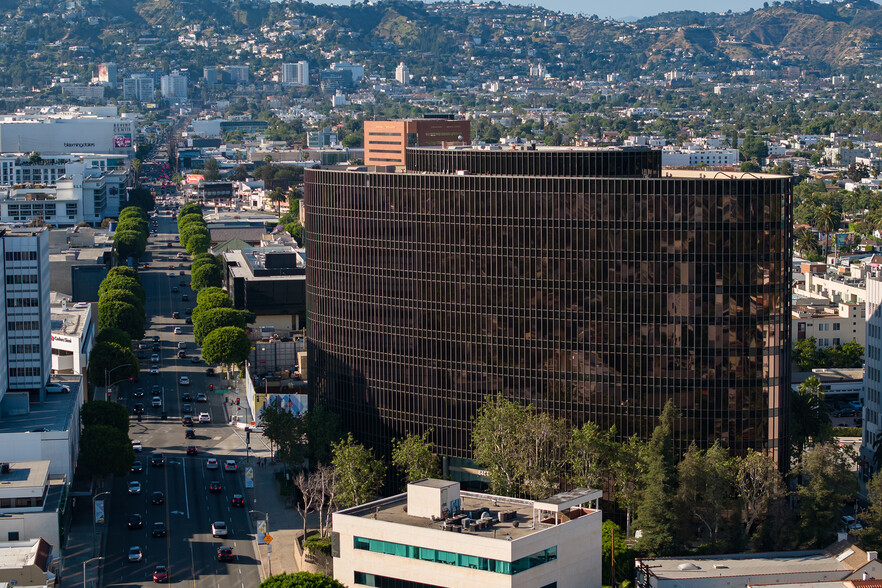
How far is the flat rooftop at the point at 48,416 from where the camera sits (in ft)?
373

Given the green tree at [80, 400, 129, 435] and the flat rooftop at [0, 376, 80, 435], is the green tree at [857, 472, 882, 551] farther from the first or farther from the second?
the green tree at [80, 400, 129, 435]

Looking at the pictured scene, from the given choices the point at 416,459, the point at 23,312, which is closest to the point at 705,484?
the point at 416,459

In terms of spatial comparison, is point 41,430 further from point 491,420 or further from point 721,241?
point 721,241

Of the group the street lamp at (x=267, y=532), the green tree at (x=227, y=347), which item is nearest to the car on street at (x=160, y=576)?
the street lamp at (x=267, y=532)

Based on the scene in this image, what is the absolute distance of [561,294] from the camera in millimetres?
100188

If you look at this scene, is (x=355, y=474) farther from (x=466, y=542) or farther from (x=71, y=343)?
(x=71, y=343)

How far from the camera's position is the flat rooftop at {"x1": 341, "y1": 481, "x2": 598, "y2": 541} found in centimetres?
8275

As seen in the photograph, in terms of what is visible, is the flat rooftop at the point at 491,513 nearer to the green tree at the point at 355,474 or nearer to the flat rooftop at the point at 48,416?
the green tree at the point at 355,474

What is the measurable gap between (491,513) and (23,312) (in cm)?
5497

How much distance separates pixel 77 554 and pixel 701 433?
43230 millimetres

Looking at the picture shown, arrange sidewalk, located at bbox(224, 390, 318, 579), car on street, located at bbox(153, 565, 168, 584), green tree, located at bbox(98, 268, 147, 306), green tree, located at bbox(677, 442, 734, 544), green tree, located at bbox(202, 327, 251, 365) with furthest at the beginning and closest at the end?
green tree, located at bbox(98, 268, 147, 306) → green tree, located at bbox(202, 327, 251, 365) → sidewalk, located at bbox(224, 390, 318, 579) → car on street, located at bbox(153, 565, 168, 584) → green tree, located at bbox(677, 442, 734, 544)

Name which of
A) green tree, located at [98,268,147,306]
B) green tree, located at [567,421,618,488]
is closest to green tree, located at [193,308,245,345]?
green tree, located at [98,268,147,306]

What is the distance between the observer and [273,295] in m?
186

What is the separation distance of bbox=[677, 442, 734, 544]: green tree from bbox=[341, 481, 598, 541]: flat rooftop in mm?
8888
